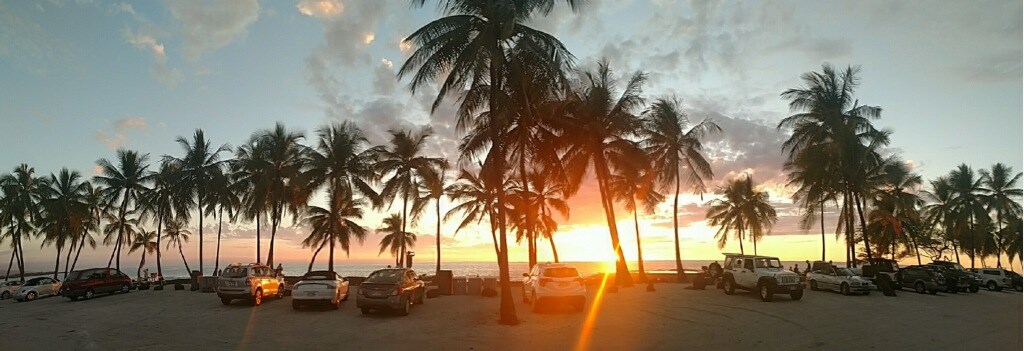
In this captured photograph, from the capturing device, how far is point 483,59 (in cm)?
1875

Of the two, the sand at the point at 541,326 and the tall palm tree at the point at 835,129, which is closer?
the sand at the point at 541,326

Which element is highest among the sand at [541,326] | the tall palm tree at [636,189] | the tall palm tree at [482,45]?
the tall palm tree at [482,45]

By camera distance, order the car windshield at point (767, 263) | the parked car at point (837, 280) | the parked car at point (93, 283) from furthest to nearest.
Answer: the parked car at point (93, 283)
the parked car at point (837, 280)
the car windshield at point (767, 263)

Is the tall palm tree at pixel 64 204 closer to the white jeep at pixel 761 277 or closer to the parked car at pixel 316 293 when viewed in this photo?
the parked car at pixel 316 293

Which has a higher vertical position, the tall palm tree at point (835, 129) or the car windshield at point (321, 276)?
the tall palm tree at point (835, 129)

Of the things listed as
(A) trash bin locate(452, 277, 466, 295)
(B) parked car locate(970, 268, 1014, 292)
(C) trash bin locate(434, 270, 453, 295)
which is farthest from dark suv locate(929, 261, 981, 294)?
(C) trash bin locate(434, 270, 453, 295)

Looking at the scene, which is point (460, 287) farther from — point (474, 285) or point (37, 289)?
point (37, 289)

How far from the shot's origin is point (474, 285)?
28766 mm

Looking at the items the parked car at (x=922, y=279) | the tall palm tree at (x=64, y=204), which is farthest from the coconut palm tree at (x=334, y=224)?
the parked car at (x=922, y=279)

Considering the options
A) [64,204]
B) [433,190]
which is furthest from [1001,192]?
[64,204]

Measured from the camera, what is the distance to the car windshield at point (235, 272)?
75.3ft

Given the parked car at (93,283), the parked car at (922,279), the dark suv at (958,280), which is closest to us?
the parked car at (93,283)

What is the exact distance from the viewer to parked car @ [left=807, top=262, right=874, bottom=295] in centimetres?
2714

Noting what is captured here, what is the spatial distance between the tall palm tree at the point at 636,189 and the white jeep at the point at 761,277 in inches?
314
